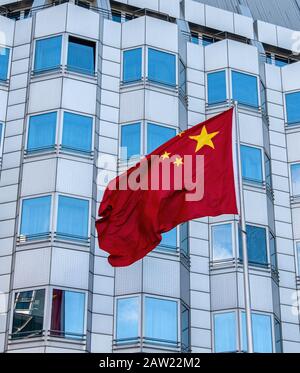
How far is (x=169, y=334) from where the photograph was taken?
97.6ft

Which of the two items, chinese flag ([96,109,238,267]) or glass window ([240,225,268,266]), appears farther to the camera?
glass window ([240,225,268,266])

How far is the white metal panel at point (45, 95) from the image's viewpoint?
33.1m

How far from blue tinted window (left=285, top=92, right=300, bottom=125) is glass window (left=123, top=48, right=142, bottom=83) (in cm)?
771

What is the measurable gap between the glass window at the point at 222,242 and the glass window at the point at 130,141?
14.8 ft

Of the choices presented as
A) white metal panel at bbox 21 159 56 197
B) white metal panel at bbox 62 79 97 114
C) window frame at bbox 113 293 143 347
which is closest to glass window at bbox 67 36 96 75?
white metal panel at bbox 62 79 97 114

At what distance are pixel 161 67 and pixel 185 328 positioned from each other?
1152 cm

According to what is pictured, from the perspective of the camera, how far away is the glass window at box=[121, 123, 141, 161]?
1304 inches

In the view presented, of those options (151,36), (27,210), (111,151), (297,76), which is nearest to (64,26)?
(151,36)

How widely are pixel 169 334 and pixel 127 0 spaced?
16.5 meters

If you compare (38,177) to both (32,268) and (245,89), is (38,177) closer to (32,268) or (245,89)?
(32,268)

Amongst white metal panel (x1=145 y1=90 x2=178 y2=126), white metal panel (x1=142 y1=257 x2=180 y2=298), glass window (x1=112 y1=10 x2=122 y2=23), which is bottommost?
white metal panel (x1=142 y1=257 x2=180 y2=298)

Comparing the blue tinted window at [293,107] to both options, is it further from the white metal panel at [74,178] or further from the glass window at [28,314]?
the glass window at [28,314]

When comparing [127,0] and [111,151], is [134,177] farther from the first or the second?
[127,0]

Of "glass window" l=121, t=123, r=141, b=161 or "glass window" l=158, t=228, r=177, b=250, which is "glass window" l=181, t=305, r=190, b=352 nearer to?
"glass window" l=158, t=228, r=177, b=250
